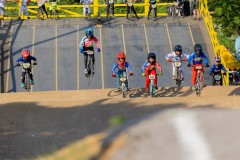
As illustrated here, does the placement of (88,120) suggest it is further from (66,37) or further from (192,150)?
(66,37)

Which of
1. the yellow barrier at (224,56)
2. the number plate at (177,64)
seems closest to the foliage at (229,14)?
the yellow barrier at (224,56)

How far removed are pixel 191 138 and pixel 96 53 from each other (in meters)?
17.4

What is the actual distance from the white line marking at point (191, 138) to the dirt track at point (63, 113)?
6639 millimetres

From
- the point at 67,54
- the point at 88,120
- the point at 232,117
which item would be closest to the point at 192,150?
the point at 232,117

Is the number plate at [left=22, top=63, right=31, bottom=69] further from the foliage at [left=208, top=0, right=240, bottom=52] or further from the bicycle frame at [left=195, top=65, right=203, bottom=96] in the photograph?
the foliage at [left=208, top=0, right=240, bottom=52]

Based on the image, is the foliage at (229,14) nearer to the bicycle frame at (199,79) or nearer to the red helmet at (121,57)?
the bicycle frame at (199,79)

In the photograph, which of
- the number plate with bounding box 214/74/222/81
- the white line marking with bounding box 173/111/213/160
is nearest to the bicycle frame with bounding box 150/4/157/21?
the number plate with bounding box 214/74/222/81

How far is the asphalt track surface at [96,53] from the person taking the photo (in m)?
19.4

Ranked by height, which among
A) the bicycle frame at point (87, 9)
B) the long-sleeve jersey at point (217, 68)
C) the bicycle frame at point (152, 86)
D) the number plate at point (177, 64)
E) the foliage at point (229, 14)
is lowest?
the bicycle frame at point (152, 86)

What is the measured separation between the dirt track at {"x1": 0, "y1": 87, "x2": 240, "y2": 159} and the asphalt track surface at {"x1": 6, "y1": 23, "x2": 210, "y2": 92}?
14.6 ft

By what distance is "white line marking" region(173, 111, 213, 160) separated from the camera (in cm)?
343

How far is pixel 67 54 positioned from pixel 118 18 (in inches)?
157

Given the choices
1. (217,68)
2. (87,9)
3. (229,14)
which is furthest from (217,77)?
(87,9)

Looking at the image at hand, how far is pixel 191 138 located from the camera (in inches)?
138
